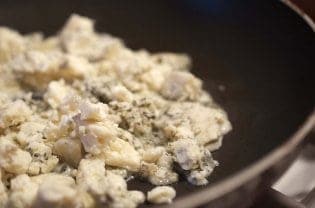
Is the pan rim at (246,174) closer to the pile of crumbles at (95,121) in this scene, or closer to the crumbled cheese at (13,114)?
the pile of crumbles at (95,121)

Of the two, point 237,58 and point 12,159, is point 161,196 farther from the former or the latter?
point 237,58

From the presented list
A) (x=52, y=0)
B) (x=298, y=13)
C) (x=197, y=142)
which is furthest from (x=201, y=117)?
(x=52, y=0)

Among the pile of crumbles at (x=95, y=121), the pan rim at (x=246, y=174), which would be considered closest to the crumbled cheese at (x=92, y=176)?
the pile of crumbles at (x=95, y=121)

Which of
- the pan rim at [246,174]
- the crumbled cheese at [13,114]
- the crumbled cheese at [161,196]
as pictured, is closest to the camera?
the pan rim at [246,174]

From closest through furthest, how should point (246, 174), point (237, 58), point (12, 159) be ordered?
point (246, 174), point (12, 159), point (237, 58)

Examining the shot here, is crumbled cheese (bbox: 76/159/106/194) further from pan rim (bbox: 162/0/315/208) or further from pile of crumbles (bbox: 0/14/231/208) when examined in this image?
pan rim (bbox: 162/0/315/208)

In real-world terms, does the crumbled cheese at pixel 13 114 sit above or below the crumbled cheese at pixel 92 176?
above

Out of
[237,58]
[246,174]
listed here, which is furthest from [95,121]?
[237,58]

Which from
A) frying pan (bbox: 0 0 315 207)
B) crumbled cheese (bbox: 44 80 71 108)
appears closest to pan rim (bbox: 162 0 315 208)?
frying pan (bbox: 0 0 315 207)
